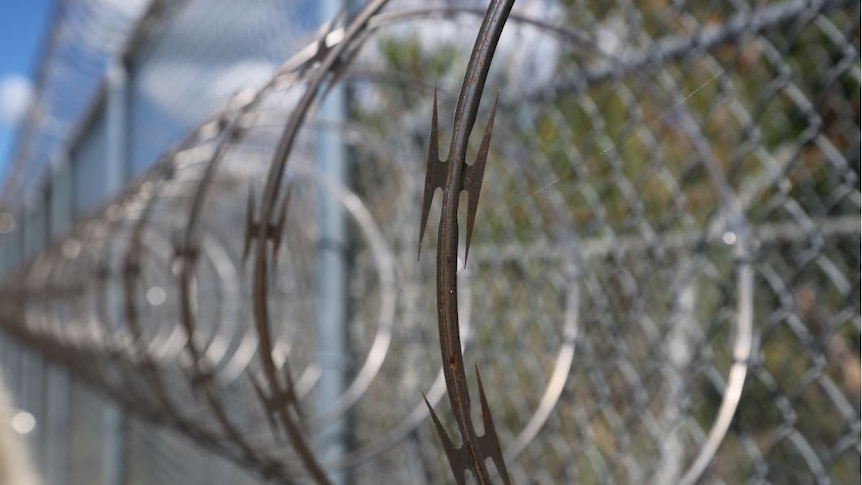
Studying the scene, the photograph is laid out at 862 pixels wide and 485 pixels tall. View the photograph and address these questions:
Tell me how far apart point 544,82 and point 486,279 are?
46 centimetres

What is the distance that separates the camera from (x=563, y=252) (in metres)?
1.65

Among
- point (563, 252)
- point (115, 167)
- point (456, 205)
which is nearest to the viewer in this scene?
point (456, 205)

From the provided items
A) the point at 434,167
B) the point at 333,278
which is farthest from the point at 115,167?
the point at 434,167

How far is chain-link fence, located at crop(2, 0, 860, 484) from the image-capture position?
47.8 inches

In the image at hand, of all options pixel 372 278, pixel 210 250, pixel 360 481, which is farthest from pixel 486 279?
pixel 210 250

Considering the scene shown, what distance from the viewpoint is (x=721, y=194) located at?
1149mm

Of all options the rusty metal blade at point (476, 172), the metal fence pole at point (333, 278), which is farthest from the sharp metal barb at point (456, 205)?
the metal fence pole at point (333, 278)

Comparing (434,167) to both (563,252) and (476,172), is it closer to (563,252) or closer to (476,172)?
Result: (476,172)

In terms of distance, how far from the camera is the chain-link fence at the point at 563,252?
121 cm

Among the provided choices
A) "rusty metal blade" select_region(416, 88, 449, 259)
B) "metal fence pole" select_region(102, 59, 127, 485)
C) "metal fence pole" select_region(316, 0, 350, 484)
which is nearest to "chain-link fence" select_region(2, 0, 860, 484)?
"metal fence pole" select_region(316, 0, 350, 484)

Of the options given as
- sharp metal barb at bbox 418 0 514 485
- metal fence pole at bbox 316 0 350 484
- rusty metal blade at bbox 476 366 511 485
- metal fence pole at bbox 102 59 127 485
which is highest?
metal fence pole at bbox 102 59 127 485

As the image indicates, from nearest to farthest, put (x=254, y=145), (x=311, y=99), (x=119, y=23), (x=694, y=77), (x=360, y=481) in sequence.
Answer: (x=311, y=99) → (x=694, y=77) → (x=254, y=145) → (x=360, y=481) → (x=119, y=23)

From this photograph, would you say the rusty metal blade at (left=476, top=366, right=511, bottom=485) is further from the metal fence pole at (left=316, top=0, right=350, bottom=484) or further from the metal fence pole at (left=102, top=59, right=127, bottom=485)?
the metal fence pole at (left=102, top=59, right=127, bottom=485)

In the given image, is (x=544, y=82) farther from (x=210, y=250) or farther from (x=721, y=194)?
(x=210, y=250)
